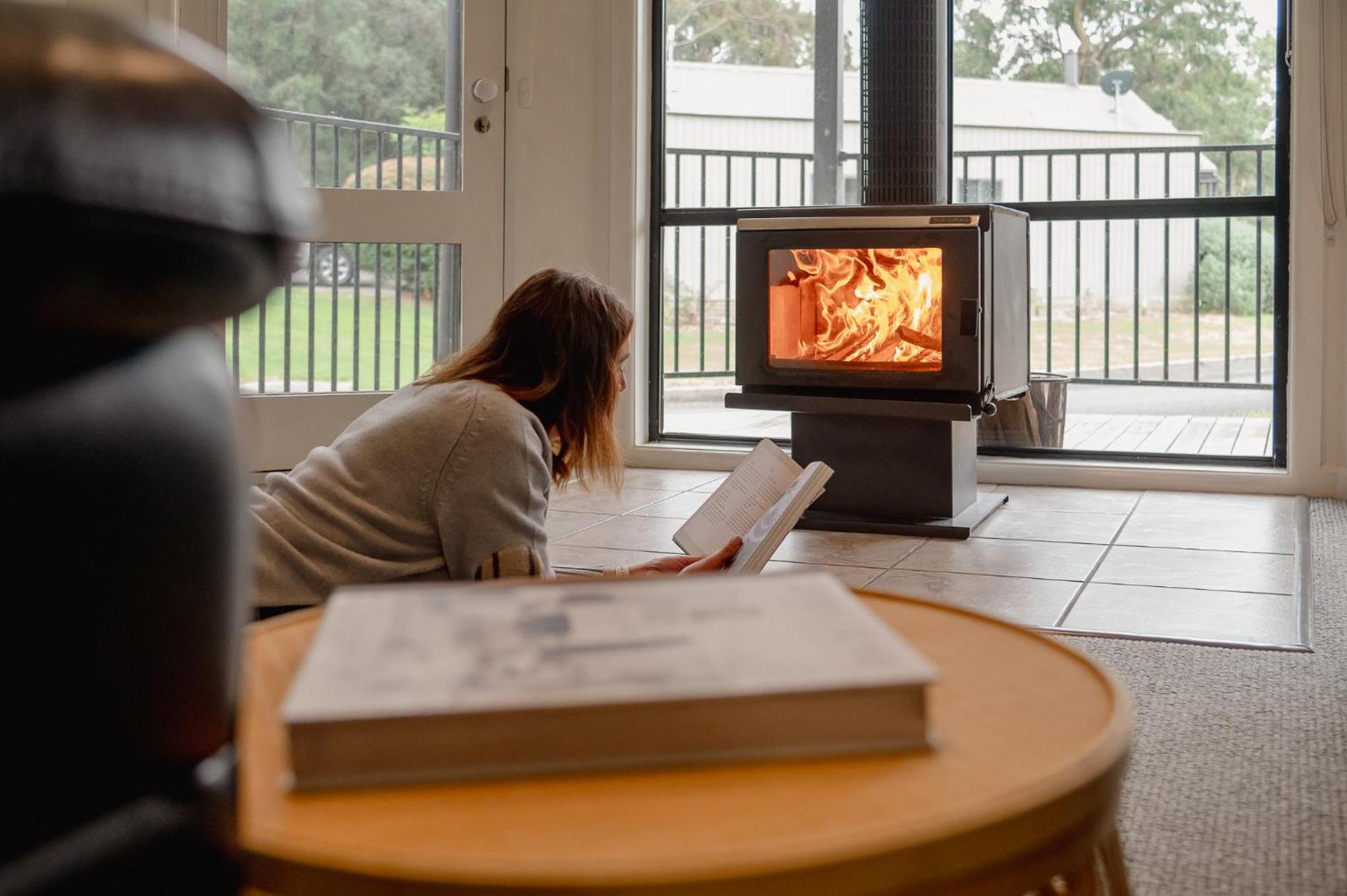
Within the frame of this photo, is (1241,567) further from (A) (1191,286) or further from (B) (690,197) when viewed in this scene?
(B) (690,197)

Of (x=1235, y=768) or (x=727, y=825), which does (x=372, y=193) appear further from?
(x=727, y=825)

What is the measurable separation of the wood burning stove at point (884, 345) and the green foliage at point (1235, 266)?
1.00 metres

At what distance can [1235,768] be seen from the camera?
156 centimetres

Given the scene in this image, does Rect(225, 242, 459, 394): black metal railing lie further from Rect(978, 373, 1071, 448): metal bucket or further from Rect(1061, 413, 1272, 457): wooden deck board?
Rect(1061, 413, 1272, 457): wooden deck board

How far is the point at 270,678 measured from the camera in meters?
0.81

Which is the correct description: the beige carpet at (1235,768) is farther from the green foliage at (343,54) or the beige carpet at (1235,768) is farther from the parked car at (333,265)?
the green foliage at (343,54)

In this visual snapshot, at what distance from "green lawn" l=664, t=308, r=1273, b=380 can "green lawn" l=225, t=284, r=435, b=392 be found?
2001 millimetres

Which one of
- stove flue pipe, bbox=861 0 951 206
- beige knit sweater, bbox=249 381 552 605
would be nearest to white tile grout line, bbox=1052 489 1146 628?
stove flue pipe, bbox=861 0 951 206

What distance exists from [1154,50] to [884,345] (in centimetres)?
164

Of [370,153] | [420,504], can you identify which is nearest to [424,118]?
[370,153]

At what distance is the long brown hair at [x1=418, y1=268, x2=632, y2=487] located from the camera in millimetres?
1734

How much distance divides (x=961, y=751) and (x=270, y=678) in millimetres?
427

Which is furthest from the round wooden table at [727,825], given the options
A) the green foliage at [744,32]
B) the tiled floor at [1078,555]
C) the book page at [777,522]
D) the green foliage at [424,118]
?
the green foliage at [744,32]

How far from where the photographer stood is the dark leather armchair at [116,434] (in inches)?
15.4
